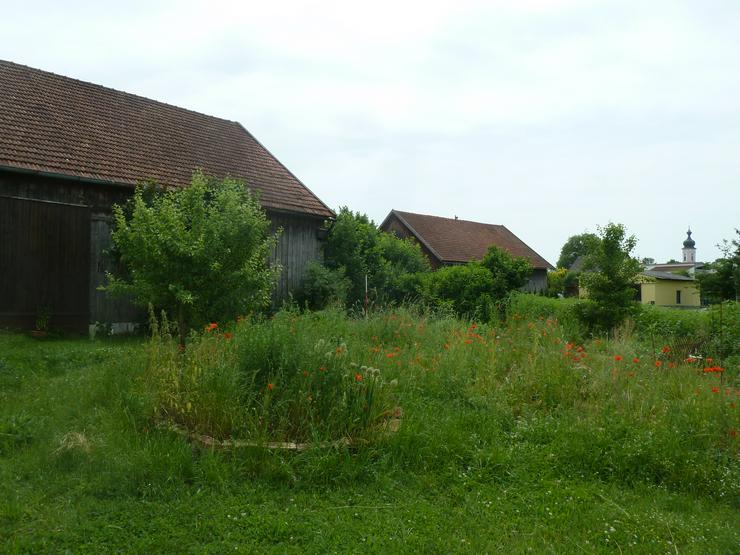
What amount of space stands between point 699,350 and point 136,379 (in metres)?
8.05

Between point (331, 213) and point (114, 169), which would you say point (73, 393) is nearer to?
point (114, 169)

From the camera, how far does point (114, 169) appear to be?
13.0m

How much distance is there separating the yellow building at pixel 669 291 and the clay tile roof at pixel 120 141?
32.8 metres

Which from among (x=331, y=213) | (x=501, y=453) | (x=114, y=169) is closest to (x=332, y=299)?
(x=331, y=213)

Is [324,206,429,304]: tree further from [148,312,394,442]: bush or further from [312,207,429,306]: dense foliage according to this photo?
[148,312,394,442]: bush

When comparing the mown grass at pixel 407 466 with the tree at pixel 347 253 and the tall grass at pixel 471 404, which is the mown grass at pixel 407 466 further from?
the tree at pixel 347 253

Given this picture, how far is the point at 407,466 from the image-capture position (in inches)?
185

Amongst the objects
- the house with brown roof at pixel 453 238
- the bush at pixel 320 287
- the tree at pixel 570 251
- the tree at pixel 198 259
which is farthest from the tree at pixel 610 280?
the tree at pixel 570 251

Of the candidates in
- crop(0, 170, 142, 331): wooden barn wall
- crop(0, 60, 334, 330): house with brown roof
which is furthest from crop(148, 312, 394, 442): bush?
crop(0, 170, 142, 331): wooden barn wall

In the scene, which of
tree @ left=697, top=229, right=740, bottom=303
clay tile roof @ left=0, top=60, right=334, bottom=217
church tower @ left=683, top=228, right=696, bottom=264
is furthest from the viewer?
church tower @ left=683, top=228, right=696, bottom=264

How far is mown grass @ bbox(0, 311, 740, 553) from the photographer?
3.71m

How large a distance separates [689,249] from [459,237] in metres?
68.6

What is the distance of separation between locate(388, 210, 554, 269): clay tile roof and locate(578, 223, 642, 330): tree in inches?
712

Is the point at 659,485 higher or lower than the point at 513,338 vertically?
lower
